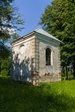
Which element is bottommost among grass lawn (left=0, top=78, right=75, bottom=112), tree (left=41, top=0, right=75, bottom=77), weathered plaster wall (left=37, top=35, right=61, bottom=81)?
grass lawn (left=0, top=78, right=75, bottom=112)

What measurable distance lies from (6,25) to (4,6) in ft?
5.75

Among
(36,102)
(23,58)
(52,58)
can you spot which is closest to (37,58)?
(52,58)

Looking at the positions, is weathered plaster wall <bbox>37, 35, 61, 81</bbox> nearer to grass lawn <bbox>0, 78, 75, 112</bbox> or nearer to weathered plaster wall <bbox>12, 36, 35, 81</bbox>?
weathered plaster wall <bbox>12, 36, 35, 81</bbox>

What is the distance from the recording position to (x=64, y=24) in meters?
36.5

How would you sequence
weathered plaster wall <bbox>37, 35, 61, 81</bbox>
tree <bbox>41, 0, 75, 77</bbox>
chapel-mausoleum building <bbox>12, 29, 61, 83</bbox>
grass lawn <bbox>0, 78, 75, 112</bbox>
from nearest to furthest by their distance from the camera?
grass lawn <bbox>0, 78, 75, 112</bbox>
chapel-mausoleum building <bbox>12, 29, 61, 83</bbox>
weathered plaster wall <bbox>37, 35, 61, 81</bbox>
tree <bbox>41, 0, 75, 77</bbox>

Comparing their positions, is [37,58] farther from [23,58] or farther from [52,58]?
[23,58]

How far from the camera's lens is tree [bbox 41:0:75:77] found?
35.9 metres

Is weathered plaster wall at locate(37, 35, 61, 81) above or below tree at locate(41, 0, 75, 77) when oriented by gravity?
below

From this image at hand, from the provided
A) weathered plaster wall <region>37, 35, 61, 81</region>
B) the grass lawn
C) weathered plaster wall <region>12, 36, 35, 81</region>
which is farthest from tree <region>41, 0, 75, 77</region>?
the grass lawn

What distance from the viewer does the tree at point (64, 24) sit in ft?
118

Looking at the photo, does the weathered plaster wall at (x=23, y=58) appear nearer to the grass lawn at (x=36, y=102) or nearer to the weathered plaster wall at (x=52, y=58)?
the weathered plaster wall at (x=52, y=58)

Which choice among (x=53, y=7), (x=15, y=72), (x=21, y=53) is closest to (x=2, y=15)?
(x=21, y=53)

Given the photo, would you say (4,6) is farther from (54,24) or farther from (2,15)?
(54,24)

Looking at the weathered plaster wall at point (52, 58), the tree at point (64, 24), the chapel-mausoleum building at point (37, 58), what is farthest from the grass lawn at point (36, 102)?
the tree at point (64, 24)
